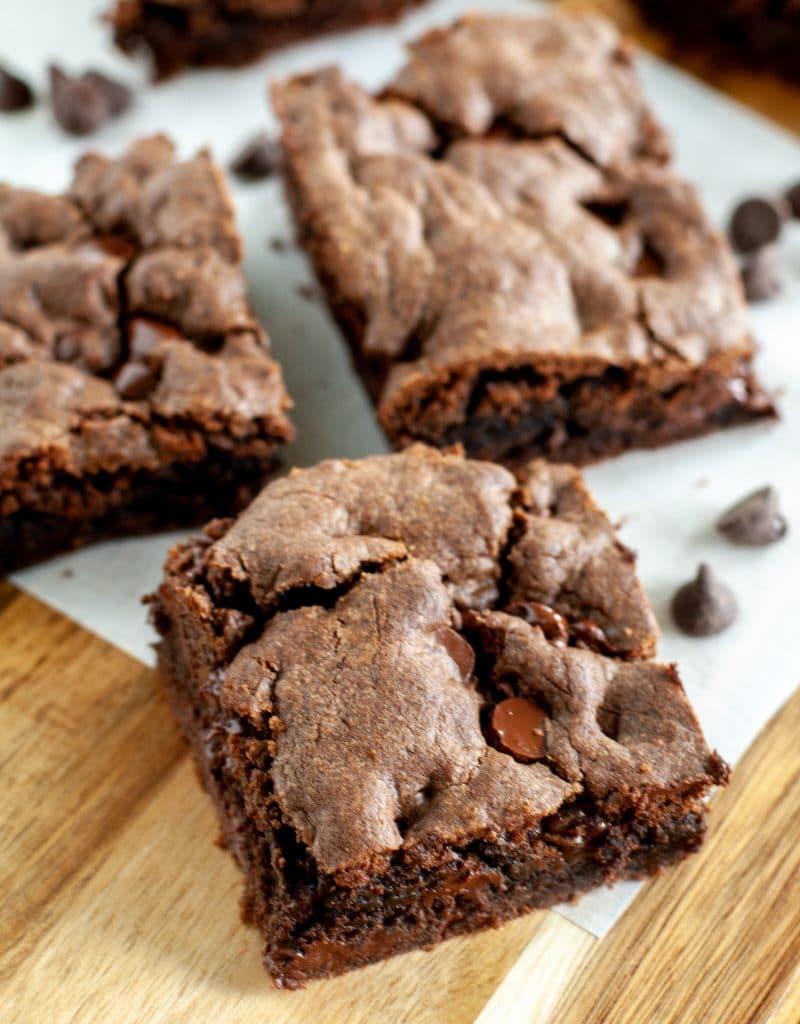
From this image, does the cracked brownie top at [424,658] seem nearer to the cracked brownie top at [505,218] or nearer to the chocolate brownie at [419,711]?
the chocolate brownie at [419,711]

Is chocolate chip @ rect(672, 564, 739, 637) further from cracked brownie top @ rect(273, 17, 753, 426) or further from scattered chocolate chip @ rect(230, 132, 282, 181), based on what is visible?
scattered chocolate chip @ rect(230, 132, 282, 181)

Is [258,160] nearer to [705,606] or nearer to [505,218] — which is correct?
[505,218]

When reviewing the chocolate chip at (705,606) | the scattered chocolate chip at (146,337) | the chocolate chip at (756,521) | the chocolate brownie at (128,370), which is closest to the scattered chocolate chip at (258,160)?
the chocolate brownie at (128,370)

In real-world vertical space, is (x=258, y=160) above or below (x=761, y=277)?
below

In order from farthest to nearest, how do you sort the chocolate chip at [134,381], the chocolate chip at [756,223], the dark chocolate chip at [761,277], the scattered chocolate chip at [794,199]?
the scattered chocolate chip at [794,199] < the chocolate chip at [756,223] < the dark chocolate chip at [761,277] < the chocolate chip at [134,381]

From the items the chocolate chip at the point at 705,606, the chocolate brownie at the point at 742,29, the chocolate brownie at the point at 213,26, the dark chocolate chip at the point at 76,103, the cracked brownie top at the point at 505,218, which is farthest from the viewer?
the chocolate brownie at the point at 742,29

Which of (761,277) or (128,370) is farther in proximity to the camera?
(761,277)

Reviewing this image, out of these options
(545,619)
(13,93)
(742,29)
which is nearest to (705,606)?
(545,619)
